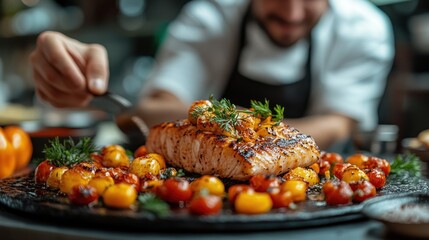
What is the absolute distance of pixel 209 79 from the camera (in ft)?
13.0

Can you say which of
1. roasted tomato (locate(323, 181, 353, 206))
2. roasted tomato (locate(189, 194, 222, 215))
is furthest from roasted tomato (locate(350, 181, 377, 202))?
roasted tomato (locate(189, 194, 222, 215))

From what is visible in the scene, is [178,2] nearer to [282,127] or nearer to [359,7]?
[359,7]

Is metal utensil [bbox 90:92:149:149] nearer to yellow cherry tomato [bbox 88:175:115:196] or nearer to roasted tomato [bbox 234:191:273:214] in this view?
yellow cherry tomato [bbox 88:175:115:196]

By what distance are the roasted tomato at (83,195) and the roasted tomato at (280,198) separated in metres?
0.40

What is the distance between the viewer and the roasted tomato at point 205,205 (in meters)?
1.22

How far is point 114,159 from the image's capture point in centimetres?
184

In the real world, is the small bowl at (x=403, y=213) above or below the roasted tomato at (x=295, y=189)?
below

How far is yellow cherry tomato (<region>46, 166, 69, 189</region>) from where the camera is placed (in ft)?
5.15

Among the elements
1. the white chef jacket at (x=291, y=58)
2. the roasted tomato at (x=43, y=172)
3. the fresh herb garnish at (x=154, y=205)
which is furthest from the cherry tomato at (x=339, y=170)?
the white chef jacket at (x=291, y=58)

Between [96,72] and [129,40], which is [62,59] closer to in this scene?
[96,72]

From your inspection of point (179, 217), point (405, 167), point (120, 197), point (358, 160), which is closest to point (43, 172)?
point (120, 197)

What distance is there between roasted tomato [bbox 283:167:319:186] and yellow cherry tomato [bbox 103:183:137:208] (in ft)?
1.56

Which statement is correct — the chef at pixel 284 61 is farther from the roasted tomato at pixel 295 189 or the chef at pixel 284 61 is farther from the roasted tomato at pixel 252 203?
the roasted tomato at pixel 252 203

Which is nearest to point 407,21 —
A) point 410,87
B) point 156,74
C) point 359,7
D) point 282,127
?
point 410,87
